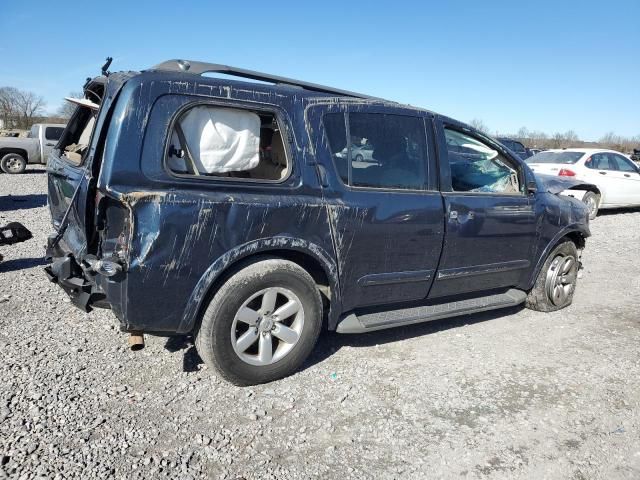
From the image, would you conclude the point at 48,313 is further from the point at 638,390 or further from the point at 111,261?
the point at 638,390

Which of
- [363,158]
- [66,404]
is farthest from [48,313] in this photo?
[363,158]

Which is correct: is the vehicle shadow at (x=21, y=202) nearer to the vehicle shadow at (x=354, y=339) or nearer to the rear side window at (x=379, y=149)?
the vehicle shadow at (x=354, y=339)

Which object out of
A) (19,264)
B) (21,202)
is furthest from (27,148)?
(19,264)

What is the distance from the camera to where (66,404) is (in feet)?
9.57

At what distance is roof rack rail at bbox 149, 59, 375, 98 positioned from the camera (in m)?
3.20

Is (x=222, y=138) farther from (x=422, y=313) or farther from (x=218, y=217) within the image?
(x=422, y=313)

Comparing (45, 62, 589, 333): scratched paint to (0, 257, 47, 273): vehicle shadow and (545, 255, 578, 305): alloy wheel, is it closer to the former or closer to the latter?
(545, 255, 578, 305): alloy wheel

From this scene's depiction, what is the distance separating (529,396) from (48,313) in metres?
3.79

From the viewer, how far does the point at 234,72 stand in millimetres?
3467

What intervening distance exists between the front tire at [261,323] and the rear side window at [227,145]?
608 millimetres

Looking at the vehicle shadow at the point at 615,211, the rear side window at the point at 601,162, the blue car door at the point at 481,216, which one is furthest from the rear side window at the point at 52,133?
the vehicle shadow at the point at 615,211

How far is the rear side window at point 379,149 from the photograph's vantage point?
3.49 m

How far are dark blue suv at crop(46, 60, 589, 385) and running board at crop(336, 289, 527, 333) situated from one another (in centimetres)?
2

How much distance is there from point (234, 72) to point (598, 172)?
1084cm
